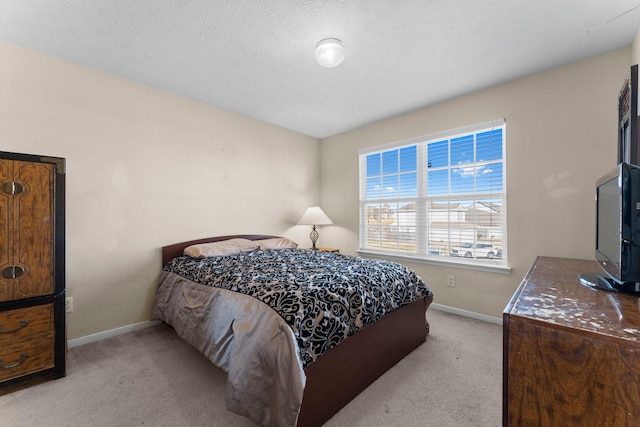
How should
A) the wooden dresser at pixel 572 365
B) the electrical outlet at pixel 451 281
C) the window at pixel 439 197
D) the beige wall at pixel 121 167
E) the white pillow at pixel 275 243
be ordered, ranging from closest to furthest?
the wooden dresser at pixel 572 365
the beige wall at pixel 121 167
the window at pixel 439 197
the electrical outlet at pixel 451 281
the white pillow at pixel 275 243

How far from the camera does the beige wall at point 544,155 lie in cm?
224

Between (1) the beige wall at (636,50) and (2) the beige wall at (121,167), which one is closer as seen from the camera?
(1) the beige wall at (636,50)

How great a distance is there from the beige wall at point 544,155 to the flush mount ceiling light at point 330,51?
3.64 feet

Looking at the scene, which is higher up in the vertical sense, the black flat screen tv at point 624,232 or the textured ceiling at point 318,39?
the textured ceiling at point 318,39

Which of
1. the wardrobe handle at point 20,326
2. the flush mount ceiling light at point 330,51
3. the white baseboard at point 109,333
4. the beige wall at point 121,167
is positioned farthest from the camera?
the white baseboard at point 109,333

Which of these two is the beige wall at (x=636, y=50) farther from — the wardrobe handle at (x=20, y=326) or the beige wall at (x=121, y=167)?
the wardrobe handle at (x=20, y=326)

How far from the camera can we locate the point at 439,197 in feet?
10.6

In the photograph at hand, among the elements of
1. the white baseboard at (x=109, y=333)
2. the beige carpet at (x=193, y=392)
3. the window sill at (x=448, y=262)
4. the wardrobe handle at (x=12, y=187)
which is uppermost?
the wardrobe handle at (x=12, y=187)

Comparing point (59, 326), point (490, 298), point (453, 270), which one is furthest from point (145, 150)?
point (490, 298)

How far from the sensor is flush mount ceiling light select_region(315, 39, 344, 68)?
1.99m

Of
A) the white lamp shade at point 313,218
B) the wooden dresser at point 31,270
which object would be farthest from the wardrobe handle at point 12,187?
the white lamp shade at point 313,218

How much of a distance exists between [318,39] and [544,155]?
223 centimetres

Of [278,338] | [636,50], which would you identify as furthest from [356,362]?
[636,50]

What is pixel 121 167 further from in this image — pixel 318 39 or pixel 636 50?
pixel 636 50
